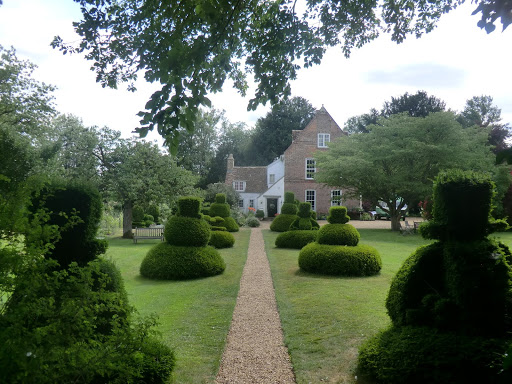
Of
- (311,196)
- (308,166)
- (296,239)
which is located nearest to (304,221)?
(296,239)

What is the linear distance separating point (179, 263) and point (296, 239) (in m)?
8.07

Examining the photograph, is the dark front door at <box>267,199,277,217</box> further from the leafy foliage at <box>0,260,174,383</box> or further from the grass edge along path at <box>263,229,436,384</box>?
the leafy foliage at <box>0,260,174,383</box>

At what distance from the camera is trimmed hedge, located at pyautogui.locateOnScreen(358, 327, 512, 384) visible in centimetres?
357

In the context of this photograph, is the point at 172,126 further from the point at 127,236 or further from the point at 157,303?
the point at 127,236

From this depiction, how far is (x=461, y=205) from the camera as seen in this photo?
4.72m

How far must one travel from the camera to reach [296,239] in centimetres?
1819

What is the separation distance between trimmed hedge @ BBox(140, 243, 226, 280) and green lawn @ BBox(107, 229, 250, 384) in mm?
322

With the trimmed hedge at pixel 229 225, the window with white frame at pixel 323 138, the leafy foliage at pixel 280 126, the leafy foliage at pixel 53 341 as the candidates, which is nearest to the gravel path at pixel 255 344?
the leafy foliage at pixel 53 341

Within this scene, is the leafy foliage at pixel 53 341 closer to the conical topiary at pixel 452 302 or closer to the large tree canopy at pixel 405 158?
the conical topiary at pixel 452 302

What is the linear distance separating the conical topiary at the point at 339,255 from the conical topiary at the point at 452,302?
658 centimetres

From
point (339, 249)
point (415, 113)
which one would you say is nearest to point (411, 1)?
point (339, 249)

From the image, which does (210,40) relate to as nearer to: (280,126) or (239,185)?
(239,185)

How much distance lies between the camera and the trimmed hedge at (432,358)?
3.57 meters

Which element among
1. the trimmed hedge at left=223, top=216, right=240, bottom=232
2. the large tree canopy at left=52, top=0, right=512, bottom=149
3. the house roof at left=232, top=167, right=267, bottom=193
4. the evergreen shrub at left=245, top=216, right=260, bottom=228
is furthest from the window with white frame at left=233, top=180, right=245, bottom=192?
the large tree canopy at left=52, top=0, right=512, bottom=149
